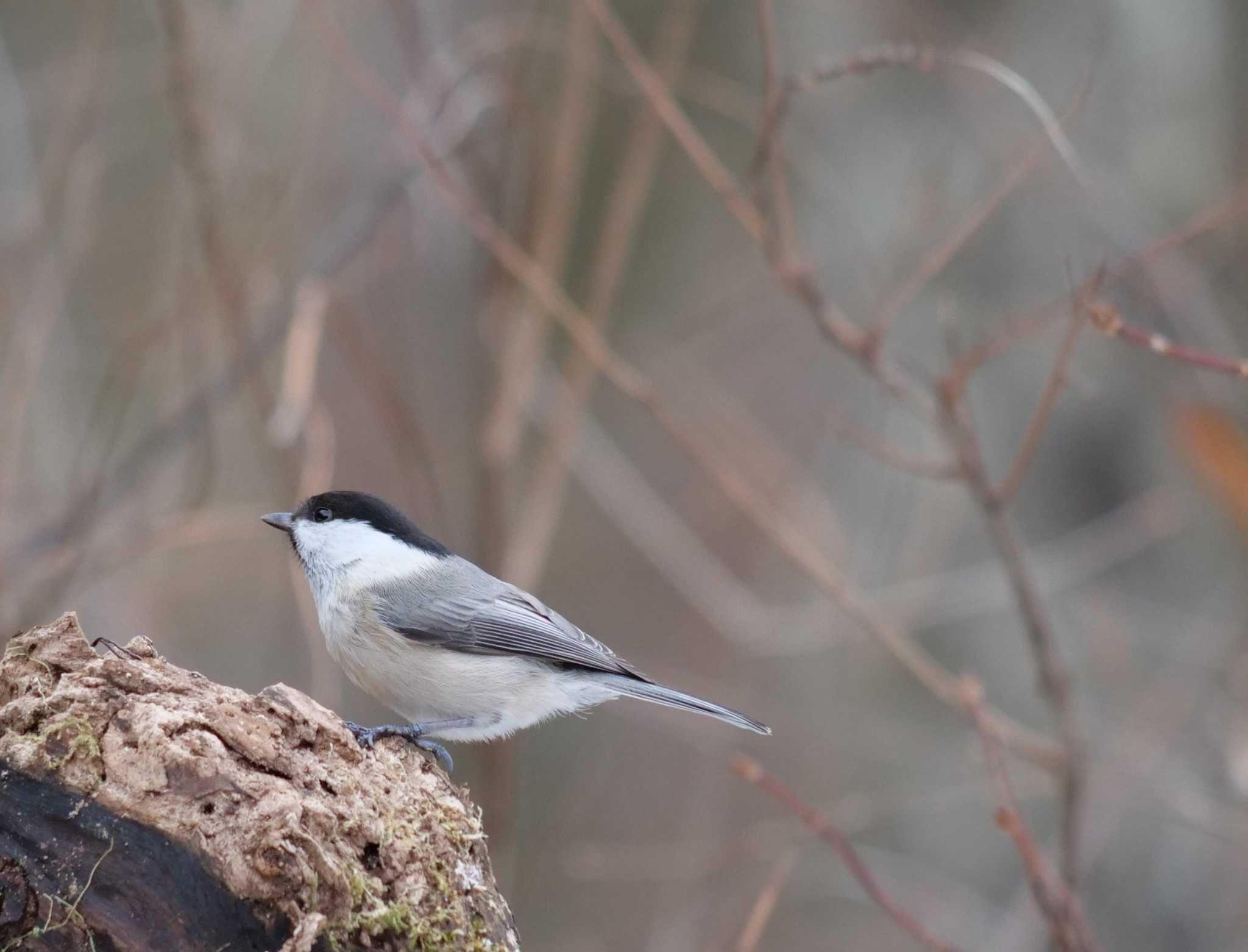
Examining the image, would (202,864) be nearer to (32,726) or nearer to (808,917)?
(32,726)

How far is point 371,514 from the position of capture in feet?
9.23

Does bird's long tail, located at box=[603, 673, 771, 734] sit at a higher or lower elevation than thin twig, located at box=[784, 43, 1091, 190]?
lower

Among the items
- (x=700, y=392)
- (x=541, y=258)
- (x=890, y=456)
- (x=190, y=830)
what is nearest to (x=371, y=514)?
(x=541, y=258)

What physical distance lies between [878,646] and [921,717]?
0.35 meters

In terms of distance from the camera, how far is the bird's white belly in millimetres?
2611

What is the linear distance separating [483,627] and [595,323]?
876mm

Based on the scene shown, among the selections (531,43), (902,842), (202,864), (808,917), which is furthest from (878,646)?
Result: (202,864)

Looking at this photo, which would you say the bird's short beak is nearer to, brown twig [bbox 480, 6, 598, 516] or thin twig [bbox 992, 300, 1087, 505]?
brown twig [bbox 480, 6, 598, 516]

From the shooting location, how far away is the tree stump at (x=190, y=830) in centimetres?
151

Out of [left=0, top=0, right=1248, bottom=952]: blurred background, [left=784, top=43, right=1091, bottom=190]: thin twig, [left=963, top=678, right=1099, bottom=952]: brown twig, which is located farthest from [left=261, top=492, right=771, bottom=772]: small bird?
[left=784, top=43, right=1091, bottom=190]: thin twig

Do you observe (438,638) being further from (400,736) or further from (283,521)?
(283,521)

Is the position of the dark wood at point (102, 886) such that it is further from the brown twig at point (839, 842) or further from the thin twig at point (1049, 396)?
the thin twig at point (1049, 396)

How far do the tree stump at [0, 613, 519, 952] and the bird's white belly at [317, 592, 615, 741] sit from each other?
0.82m

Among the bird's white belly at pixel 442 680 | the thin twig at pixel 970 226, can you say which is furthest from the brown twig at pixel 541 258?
the thin twig at pixel 970 226
